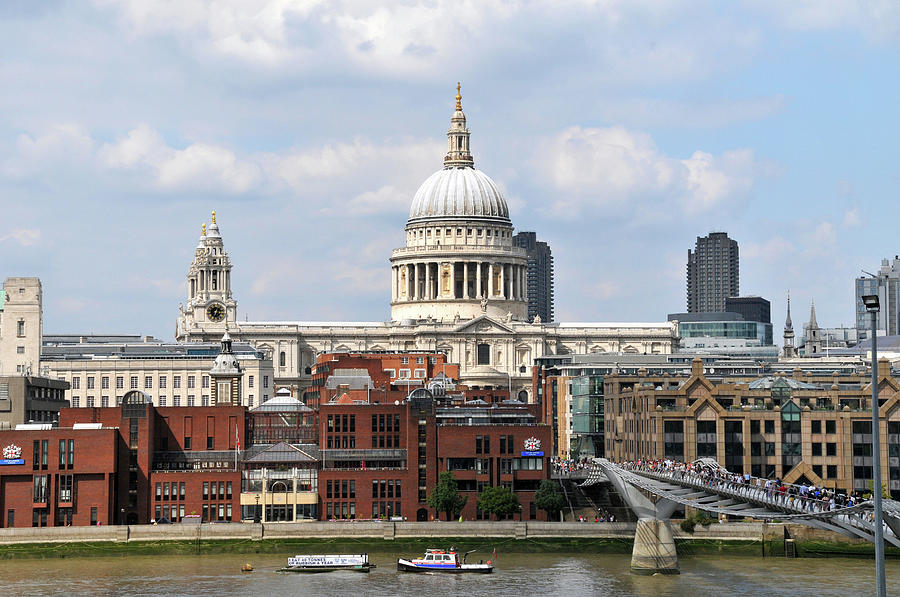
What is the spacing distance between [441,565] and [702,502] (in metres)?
14.0

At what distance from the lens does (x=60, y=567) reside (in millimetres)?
100500

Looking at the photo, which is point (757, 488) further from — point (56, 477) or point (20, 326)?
point (20, 326)

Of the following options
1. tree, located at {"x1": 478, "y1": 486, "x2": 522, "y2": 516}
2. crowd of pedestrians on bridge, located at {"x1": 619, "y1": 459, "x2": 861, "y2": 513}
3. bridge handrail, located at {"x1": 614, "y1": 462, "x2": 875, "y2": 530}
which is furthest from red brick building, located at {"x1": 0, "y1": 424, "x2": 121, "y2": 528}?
crowd of pedestrians on bridge, located at {"x1": 619, "y1": 459, "x2": 861, "y2": 513}

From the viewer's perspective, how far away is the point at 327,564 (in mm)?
99812

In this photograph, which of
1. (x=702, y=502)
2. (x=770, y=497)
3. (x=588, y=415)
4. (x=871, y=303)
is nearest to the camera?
(x=871, y=303)

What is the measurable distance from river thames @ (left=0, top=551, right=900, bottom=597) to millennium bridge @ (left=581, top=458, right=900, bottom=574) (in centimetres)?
168

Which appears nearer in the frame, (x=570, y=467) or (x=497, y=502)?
(x=497, y=502)

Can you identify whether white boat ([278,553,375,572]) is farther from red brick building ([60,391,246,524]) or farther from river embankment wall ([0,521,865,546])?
red brick building ([60,391,246,524])

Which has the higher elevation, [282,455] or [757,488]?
[282,455]

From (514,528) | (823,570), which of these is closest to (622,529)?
(514,528)

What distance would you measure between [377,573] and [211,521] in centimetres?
1667

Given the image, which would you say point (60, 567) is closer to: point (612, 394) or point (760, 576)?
point (760, 576)

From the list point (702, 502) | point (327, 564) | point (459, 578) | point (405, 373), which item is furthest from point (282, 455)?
point (405, 373)

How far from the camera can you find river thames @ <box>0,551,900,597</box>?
9094 cm
